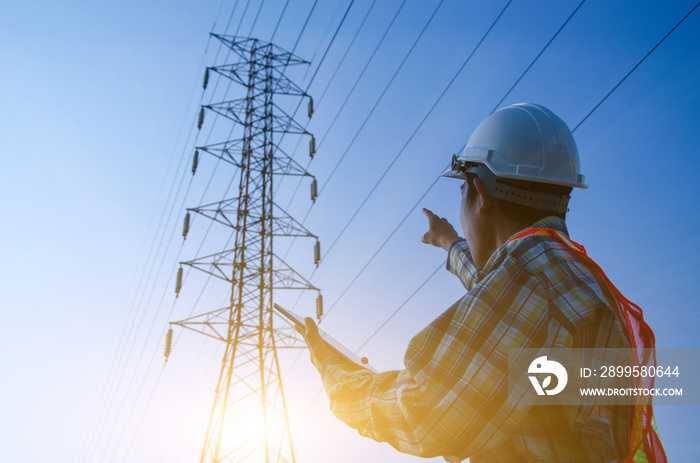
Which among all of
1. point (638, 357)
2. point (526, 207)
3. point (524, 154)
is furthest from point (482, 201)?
point (638, 357)

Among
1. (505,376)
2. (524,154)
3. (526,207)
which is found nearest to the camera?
(505,376)

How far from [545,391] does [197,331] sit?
1327 cm

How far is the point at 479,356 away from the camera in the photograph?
113 cm

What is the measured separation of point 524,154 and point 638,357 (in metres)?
0.77

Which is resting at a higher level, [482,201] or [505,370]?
[482,201]

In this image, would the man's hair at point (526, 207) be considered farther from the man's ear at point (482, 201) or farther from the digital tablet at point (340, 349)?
the digital tablet at point (340, 349)

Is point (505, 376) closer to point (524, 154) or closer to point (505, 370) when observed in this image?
point (505, 370)

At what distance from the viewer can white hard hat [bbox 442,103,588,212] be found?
1.63m

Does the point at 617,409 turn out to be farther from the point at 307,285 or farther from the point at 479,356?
the point at 307,285

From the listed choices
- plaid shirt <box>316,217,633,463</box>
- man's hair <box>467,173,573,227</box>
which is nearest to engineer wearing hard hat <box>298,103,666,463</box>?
plaid shirt <box>316,217,633,463</box>

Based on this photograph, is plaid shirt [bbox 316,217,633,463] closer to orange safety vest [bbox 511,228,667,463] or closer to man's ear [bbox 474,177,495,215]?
orange safety vest [bbox 511,228,667,463]

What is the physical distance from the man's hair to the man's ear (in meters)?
0.03

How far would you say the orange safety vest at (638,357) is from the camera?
3.85ft

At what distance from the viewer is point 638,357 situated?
121cm
